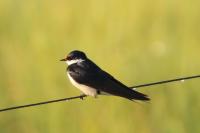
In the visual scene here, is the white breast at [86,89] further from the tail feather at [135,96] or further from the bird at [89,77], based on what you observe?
the tail feather at [135,96]

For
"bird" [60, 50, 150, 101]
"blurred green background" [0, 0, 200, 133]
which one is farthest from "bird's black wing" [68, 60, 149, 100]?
"blurred green background" [0, 0, 200, 133]

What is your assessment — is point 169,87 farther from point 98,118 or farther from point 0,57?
point 0,57

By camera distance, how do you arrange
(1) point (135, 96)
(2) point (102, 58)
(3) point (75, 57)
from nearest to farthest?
1. (1) point (135, 96)
2. (3) point (75, 57)
3. (2) point (102, 58)

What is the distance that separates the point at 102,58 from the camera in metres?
7.59

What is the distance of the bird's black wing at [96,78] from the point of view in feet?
21.5

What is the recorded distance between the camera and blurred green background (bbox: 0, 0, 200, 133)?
281 inches

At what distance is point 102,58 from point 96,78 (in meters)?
0.83

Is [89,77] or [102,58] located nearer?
[89,77]

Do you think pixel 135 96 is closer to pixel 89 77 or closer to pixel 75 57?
pixel 89 77

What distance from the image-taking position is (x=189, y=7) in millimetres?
7914

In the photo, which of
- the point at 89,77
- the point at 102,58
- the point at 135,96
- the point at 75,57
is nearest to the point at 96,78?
the point at 89,77

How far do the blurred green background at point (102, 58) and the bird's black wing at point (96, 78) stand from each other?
0.39 m

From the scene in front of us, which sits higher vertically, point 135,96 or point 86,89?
point 86,89

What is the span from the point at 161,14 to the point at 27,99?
133 centimetres
